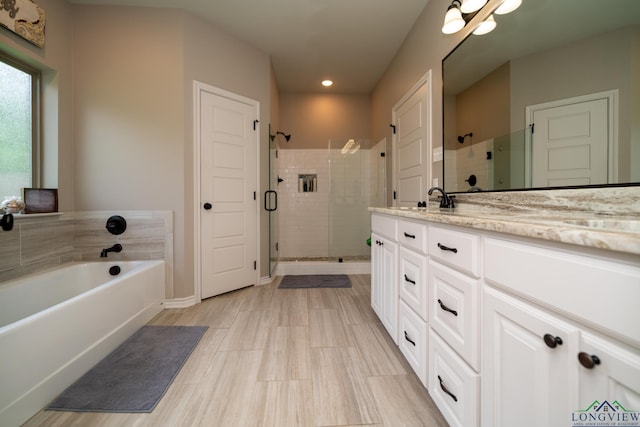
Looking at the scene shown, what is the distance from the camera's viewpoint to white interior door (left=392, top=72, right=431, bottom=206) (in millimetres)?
2250

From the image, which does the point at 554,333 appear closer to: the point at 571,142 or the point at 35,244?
the point at 571,142

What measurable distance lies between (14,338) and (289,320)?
150cm

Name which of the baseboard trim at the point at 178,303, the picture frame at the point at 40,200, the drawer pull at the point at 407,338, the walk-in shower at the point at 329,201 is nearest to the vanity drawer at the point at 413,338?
the drawer pull at the point at 407,338

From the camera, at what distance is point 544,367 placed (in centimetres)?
61

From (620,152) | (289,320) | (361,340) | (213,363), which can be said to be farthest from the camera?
(289,320)

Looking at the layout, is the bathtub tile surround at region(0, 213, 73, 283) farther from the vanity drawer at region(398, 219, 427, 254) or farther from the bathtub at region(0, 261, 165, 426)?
the vanity drawer at region(398, 219, 427, 254)

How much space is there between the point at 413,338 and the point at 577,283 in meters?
0.95

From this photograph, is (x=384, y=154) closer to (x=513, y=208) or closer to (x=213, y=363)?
(x=513, y=208)

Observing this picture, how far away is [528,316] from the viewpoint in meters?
0.65

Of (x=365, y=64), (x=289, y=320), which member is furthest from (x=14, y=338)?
(x=365, y=64)

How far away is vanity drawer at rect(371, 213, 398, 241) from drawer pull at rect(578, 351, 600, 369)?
1042 mm

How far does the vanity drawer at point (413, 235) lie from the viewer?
1218mm

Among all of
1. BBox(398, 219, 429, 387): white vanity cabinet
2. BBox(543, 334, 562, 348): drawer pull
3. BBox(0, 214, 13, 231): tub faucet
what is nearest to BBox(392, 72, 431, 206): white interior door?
BBox(398, 219, 429, 387): white vanity cabinet

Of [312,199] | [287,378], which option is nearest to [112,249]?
[287,378]
